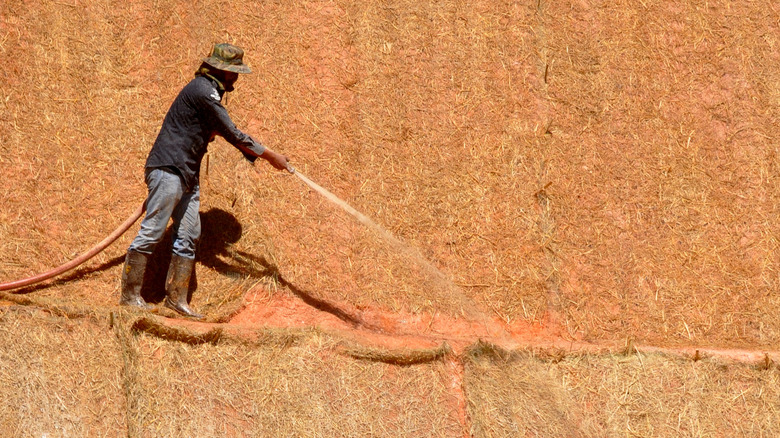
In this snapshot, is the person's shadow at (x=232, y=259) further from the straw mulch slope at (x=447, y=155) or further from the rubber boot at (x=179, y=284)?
the rubber boot at (x=179, y=284)

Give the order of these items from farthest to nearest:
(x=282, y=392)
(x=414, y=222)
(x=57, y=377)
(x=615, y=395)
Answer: (x=414, y=222) < (x=615, y=395) < (x=282, y=392) < (x=57, y=377)

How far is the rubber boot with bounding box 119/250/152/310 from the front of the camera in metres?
7.77

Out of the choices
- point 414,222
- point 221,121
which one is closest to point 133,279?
point 221,121

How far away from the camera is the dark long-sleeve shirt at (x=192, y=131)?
7.75 metres

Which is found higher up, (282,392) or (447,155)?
(447,155)

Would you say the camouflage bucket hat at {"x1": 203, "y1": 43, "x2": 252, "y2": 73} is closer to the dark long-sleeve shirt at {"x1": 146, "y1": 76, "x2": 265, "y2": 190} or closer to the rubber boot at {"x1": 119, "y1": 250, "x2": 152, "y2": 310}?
the dark long-sleeve shirt at {"x1": 146, "y1": 76, "x2": 265, "y2": 190}

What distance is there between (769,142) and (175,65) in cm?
683

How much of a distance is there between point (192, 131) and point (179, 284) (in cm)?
141

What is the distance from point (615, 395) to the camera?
796 centimetres

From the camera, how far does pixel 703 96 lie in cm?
1015

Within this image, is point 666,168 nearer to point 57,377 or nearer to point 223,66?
point 223,66

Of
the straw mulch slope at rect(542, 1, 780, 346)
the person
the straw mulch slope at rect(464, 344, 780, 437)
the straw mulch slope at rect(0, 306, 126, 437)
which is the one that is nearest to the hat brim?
the person

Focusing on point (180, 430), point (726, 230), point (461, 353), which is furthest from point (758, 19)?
point (180, 430)

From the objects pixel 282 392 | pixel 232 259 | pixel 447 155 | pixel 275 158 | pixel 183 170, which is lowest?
pixel 282 392
